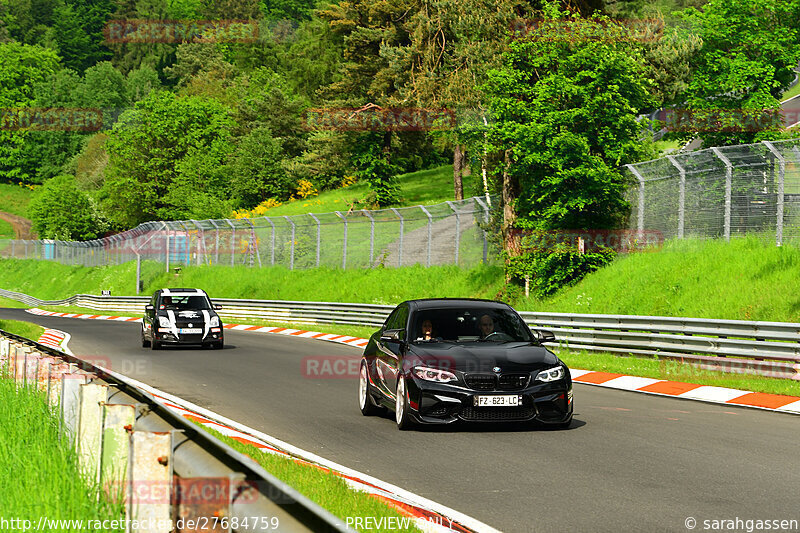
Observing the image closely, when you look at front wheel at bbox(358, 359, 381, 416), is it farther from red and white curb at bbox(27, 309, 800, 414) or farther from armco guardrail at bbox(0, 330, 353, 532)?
armco guardrail at bbox(0, 330, 353, 532)

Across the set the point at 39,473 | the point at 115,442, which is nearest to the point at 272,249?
the point at 39,473

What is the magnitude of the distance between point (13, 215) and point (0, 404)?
442 feet

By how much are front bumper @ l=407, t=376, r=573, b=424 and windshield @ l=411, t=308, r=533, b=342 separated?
3.63 feet

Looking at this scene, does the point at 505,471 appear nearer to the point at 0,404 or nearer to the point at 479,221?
the point at 0,404

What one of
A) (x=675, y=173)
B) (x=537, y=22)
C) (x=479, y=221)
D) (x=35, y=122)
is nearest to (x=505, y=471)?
(x=675, y=173)

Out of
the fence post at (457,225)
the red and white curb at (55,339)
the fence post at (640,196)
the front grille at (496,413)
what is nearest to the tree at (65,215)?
the red and white curb at (55,339)

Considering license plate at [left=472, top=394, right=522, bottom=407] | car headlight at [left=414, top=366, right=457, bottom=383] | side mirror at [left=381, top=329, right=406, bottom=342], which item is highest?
side mirror at [left=381, top=329, right=406, bottom=342]

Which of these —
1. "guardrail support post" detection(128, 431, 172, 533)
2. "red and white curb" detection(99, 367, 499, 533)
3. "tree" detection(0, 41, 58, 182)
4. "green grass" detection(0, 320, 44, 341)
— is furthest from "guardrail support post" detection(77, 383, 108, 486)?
"tree" detection(0, 41, 58, 182)

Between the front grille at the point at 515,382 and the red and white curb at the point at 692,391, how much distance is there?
437 cm

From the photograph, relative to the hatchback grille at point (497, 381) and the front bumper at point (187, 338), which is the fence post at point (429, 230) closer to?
the front bumper at point (187, 338)

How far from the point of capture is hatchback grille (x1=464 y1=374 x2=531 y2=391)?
10.8m

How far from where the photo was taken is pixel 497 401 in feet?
35.6

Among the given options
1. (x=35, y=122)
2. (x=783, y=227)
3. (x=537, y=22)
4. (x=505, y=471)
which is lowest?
(x=505, y=471)

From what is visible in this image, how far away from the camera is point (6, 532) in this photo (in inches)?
200
